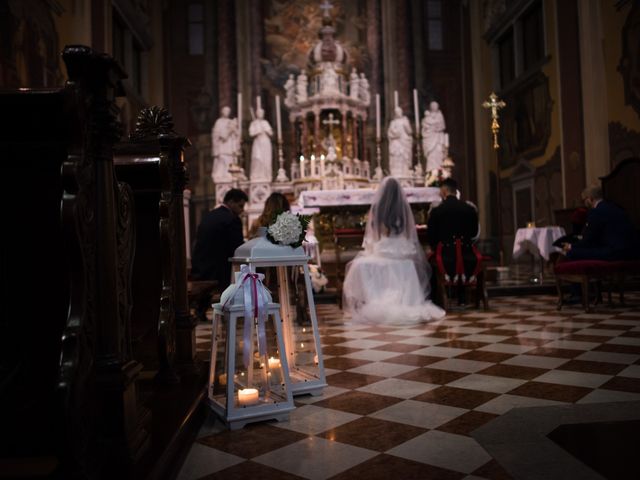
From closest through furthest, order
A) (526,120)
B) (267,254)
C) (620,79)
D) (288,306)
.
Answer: (267,254), (288,306), (620,79), (526,120)

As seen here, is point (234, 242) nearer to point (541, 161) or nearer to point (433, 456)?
point (433, 456)

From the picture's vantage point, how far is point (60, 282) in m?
1.91

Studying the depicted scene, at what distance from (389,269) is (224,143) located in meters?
9.72

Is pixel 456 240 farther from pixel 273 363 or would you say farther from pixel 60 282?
pixel 60 282

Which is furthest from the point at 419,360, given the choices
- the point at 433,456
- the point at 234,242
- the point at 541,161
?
the point at 541,161

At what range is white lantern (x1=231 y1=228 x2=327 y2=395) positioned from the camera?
2.88m

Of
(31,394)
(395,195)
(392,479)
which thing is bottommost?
(392,479)

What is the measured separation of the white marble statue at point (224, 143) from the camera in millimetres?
14461

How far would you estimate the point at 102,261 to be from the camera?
1.87 m

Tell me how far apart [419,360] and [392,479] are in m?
2.00

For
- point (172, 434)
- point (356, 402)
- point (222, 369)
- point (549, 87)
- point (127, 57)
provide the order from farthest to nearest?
point (127, 57), point (549, 87), point (222, 369), point (356, 402), point (172, 434)

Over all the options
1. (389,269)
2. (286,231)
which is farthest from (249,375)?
(389,269)

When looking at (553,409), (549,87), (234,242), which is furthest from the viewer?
(549,87)

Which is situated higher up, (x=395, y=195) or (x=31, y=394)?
(x=395, y=195)
